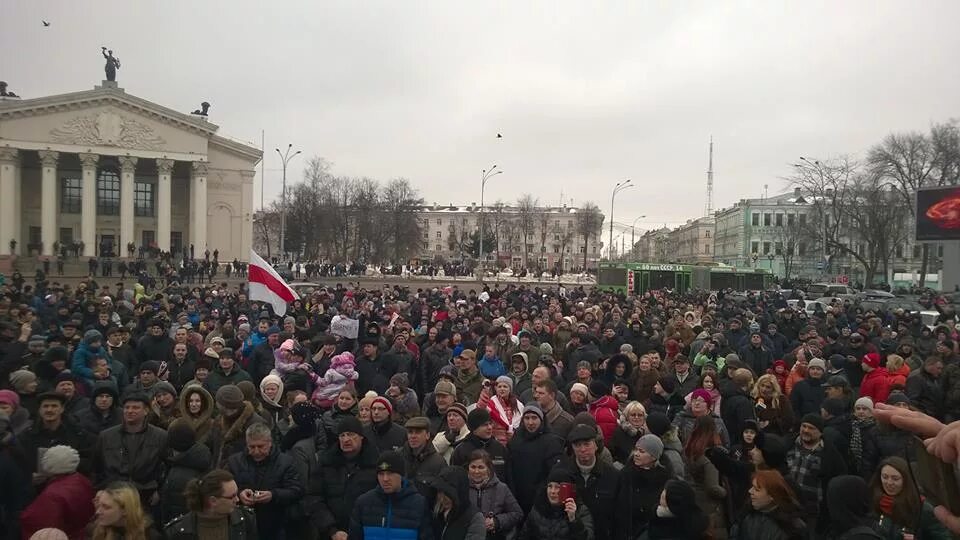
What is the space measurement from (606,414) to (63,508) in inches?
180

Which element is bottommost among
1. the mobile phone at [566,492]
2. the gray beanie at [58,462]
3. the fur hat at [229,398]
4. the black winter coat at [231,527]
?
the black winter coat at [231,527]

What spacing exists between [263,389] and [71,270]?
44835mm

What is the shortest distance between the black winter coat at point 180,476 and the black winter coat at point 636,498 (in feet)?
9.85

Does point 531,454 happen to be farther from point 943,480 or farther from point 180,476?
point 943,480

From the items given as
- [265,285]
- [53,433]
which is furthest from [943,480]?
[265,285]

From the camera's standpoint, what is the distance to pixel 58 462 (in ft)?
14.3

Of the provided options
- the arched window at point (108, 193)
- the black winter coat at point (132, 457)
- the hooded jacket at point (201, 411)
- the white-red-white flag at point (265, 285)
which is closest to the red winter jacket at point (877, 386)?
the hooded jacket at point (201, 411)

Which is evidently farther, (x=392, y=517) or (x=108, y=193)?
(x=108, y=193)

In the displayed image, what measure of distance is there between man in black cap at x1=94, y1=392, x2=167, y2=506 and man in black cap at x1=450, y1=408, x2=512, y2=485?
2292 mm

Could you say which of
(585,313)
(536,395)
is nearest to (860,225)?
(585,313)

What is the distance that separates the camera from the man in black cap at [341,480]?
5.01m

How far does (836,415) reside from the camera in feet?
21.0

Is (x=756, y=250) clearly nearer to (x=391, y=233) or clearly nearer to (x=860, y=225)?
(x=860, y=225)

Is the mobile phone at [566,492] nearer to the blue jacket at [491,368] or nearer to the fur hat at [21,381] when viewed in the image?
the blue jacket at [491,368]
